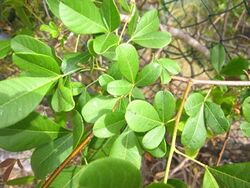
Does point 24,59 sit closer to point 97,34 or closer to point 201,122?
point 97,34

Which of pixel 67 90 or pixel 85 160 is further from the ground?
pixel 67 90

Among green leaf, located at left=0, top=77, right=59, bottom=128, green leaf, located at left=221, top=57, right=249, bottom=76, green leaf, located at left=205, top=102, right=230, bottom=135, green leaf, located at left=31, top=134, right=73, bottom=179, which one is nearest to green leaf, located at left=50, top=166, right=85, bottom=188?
green leaf, located at left=31, top=134, right=73, bottom=179

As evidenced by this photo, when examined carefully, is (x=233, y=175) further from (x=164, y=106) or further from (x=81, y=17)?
(x=81, y=17)

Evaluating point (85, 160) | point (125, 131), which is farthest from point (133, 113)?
point (85, 160)

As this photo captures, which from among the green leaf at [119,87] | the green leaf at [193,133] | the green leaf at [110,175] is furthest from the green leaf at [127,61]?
the green leaf at [110,175]

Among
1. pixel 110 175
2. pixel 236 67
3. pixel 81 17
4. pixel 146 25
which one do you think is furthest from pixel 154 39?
pixel 110 175

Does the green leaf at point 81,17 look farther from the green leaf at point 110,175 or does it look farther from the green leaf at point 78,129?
the green leaf at point 110,175
